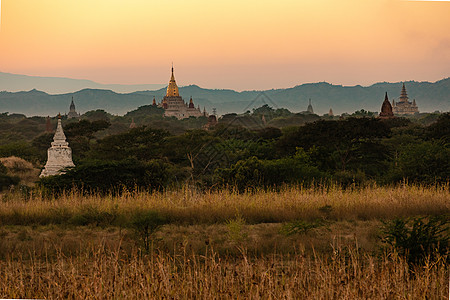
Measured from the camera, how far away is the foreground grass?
11156 mm

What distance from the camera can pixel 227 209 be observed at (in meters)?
11.5

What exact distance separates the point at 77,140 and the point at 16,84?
116 feet

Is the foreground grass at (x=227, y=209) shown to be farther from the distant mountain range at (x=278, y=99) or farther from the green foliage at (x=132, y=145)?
the distant mountain range at (x=278, y=99)

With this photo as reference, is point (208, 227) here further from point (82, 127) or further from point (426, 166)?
point (82, 127)

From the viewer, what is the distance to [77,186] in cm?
1638

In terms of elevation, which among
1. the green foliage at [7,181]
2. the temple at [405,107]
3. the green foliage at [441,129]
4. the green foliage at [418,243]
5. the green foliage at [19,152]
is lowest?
the green foliage at [7,181]

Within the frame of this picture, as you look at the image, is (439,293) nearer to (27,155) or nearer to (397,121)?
(27,155)

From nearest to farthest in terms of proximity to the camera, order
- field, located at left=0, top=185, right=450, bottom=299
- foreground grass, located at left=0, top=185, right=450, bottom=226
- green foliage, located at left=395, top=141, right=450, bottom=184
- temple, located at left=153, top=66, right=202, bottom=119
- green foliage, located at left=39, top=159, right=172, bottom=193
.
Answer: field, located at left=0, top=185, right=450, bottom=299 < foreground grass, located at left=0, top=185, right=450, bottom=226 < green foliage, located at left=39, top=159, right=172, bottom=193 < green foliage, located at left=395, top=141, right=450, bottom=184 < temple, located at left=153, top=66, right=202, bottom=119

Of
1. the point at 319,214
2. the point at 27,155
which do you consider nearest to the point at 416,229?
the point at 319,214

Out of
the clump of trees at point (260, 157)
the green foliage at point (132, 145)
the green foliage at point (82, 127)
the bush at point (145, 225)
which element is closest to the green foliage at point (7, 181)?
the clump of trees at point (260, 157)

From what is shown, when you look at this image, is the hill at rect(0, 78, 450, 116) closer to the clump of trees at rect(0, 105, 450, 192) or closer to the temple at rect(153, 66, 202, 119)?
the temple at rect(153, 66, 202, 119)

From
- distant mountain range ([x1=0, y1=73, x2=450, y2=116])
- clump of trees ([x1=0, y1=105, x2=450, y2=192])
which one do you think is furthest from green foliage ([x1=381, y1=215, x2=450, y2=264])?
distant mountain range ([x1=0, y1=73, x2=450, y2=116])

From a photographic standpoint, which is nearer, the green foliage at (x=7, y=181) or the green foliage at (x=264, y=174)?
the green foliage at (x=264, y=174)

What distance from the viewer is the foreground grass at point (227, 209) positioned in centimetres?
1116
